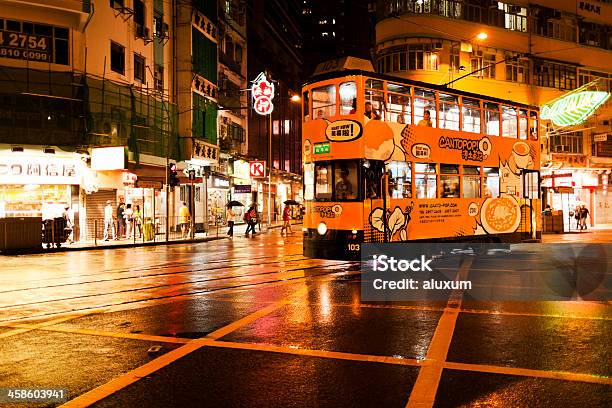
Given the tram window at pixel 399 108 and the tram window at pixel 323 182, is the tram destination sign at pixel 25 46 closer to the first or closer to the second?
the tram window at pixel 323 182

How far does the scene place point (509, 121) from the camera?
18.8m

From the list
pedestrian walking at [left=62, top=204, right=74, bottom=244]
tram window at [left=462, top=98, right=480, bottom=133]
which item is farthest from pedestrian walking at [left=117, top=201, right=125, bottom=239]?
tram window at [left=462, top=98, right=480, bottom=133]

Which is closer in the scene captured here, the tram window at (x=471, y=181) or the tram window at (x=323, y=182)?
the tram window at (x=323, y=182)

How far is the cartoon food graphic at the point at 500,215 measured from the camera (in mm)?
17797

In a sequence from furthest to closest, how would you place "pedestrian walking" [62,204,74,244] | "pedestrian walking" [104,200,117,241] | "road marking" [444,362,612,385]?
"pedestrian walking" [104,200,117,241]
"pedestrian walking" [62,204,74,244]
"road marking" [444,362,612,385]

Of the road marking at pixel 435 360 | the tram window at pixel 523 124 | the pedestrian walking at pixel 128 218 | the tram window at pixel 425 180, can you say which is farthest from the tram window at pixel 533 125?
the pedestrian walking at pixel 128 218

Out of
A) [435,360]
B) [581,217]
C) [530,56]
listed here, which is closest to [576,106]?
[581,217]

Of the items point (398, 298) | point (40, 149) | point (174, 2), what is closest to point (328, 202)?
point (398, 298)

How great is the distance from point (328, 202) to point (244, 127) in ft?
115

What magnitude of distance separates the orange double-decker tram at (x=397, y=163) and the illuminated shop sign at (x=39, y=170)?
15613mm

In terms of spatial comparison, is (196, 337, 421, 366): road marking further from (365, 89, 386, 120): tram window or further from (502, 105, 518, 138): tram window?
(502, 105, 518, 138): tram window

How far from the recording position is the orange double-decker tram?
47.0ft

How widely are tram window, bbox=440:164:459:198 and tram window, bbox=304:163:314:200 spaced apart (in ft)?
13.4

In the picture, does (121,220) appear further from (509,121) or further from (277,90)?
(277,90)
